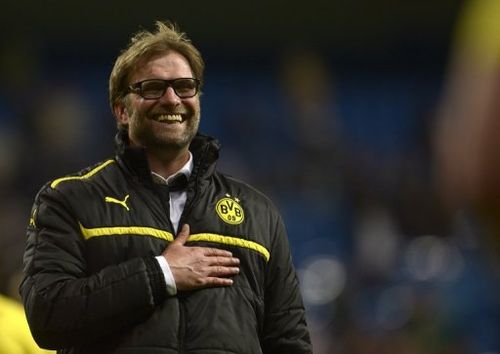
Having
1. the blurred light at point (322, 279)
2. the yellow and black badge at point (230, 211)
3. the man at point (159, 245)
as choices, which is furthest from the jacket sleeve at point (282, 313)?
the blurred light at point (322, 279)

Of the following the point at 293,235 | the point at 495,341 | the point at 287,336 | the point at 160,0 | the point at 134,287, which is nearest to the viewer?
the point at 134,287

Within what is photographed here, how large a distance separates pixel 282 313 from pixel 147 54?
0.91 meters

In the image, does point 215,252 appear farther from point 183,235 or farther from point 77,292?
point 77,292

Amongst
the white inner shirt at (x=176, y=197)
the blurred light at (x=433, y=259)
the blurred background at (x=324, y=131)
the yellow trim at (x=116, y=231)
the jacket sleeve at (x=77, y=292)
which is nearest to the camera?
the jacket sleeve at (x=77, y=292)

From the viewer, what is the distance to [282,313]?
3600 millimetres

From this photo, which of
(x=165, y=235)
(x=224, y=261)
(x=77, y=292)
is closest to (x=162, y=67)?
(x=165, y=235)

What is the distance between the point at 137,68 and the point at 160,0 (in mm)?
8965

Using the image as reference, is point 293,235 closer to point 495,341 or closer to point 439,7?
point 495,341

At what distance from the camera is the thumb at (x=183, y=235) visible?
3448 millimetres

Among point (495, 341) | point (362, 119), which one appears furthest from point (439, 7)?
point (495, 341)

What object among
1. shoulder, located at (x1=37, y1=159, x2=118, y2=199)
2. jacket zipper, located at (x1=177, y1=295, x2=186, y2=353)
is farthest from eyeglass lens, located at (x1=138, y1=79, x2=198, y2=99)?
jacket zipper, located at (x1=177, y1=295, x2=186, y2=353)

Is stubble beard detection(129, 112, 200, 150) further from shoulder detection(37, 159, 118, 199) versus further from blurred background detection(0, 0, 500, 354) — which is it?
blurred background detection(0, 0, 500, 354)

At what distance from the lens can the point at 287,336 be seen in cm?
359

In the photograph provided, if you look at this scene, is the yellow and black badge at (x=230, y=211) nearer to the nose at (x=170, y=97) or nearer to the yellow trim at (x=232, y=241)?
the yellow trim at (x=232, y=241)
